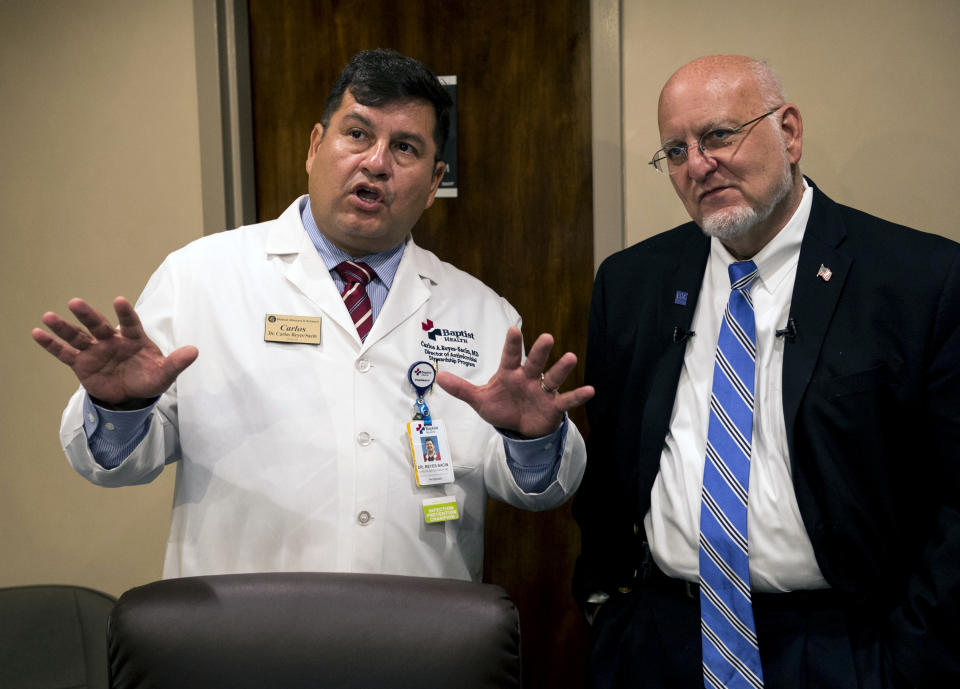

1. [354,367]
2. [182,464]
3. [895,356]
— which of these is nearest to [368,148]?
[354,367]

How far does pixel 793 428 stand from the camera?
5.27 feet

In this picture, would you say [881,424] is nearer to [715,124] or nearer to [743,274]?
[743,274]

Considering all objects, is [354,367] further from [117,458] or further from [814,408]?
[814,408]

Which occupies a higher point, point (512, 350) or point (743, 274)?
point (743, 274)

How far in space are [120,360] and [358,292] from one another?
58cm

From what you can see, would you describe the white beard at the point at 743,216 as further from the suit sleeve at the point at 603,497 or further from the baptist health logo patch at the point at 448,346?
the baptist health logo patch at the point at 448,346

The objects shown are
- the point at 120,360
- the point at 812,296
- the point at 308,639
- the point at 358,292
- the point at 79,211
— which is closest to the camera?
the point at 308,639

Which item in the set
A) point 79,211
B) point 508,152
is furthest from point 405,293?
point 79,211

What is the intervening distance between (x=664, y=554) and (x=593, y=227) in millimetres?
1135

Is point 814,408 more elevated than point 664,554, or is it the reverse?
point 814,408

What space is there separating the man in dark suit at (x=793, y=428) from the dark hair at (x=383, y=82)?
0.54 meters

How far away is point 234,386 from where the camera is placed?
1.84 m

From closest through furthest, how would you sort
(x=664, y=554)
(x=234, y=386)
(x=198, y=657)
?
(x=198, y=657), (x=664, y=554), (x=234, y=386)

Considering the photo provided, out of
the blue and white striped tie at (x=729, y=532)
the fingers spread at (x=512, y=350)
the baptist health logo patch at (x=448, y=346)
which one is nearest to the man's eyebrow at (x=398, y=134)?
the baptist health logo patch at (x=448, y=346)
